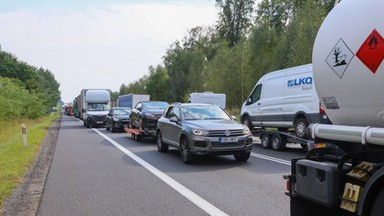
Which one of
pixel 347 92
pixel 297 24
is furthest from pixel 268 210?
pixel 297 24

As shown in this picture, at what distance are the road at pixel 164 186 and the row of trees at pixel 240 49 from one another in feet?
58.1

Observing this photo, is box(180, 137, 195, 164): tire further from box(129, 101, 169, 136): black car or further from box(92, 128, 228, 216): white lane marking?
box(129, 101, 169, 136): black car

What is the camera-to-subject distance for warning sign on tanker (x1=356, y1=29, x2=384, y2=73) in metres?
3.56

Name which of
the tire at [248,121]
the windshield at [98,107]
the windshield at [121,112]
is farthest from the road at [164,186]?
the windshield at [98,107]

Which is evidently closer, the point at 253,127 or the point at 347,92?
the point at 347,92

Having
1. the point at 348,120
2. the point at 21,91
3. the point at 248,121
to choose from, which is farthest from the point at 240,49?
the point at 348,120

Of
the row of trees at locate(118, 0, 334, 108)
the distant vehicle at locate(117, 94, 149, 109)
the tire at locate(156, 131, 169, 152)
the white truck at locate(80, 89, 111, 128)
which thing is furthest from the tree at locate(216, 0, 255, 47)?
the tire at locate(156, 131, 169, 152)

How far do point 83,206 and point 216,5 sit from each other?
2456 inches

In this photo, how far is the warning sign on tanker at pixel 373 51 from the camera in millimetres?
3562

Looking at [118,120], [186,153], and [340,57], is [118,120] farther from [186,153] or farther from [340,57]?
[340,57]

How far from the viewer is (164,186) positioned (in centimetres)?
762

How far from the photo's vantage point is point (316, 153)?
4516 millimetres

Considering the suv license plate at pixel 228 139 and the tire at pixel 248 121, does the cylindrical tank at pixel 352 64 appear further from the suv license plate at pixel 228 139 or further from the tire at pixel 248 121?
the tire at pixel 248 121

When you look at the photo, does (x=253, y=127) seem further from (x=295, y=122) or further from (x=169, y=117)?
(x=169, y=117)
